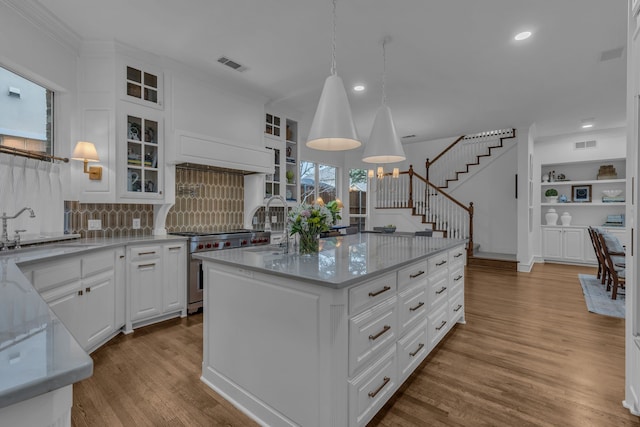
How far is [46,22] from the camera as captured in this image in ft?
9.05

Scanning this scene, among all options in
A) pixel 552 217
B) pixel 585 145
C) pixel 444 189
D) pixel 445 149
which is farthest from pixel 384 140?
pixel 585 145

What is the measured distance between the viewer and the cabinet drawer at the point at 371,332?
1.61m

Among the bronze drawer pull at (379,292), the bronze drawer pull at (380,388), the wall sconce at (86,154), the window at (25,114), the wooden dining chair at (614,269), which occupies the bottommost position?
the bronze drawer pull at (380,388)

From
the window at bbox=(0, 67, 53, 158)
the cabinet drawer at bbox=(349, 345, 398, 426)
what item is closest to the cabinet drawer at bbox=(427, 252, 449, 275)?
the cabinet drawer at bbox=(349, 345, 398, 426)

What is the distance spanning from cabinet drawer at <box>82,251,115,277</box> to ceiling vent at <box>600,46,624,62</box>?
548 centimetres

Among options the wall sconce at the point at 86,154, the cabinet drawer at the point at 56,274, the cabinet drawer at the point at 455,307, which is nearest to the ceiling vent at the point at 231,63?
the wall sconce at the point at 86,154

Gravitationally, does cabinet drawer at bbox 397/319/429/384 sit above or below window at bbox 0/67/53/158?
below

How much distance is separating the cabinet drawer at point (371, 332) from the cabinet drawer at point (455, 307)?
1.33 metres

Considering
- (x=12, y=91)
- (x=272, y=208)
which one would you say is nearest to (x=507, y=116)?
(x=272, y=208)

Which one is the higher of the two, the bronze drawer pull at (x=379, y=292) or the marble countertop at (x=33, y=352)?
the marble countertop at (x=33, y=352)

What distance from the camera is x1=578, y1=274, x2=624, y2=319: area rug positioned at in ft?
12.4

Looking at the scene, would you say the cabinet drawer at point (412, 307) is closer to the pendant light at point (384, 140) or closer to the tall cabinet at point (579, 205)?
the pendant light at point (384, 140)

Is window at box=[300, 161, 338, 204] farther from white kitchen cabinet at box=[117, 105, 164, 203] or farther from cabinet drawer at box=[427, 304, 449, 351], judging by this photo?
cabinet drawer at box=[427, 304, 449, 351]

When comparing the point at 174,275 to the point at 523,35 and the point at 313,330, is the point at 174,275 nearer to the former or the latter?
the point at 313,330
